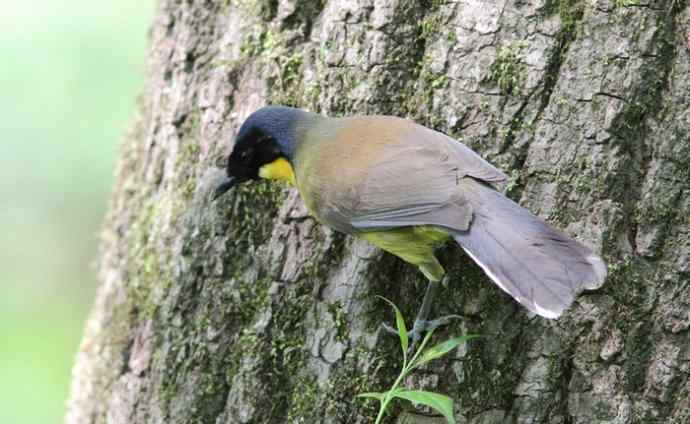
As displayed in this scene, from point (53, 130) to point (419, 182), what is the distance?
429cm

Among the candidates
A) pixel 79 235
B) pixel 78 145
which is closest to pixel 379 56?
pixel 78 145

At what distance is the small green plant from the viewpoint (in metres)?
2.45

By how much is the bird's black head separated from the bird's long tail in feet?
2.88

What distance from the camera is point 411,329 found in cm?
299

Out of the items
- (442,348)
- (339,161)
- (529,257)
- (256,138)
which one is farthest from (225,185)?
(529,257)

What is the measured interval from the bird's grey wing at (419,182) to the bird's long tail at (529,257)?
8cm

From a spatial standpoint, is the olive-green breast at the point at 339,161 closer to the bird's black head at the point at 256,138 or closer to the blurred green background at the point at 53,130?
the bird's black head at the point at 256,138

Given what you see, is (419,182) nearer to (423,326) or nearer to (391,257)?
(391,257)

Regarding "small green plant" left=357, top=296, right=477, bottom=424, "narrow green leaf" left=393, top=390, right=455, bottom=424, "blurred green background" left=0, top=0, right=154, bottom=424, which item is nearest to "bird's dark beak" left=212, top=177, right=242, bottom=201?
"small green plant" left=357, top=296, right=477, bottom=424

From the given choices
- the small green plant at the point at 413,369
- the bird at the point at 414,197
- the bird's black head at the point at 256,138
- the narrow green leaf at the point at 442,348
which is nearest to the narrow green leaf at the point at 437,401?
the small green plant at the point at 413,369

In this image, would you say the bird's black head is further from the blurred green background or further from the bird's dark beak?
the blurred green background

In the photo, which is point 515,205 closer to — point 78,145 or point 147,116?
point 147,116

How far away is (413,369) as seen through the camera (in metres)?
2.93

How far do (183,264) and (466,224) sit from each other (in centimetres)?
118
